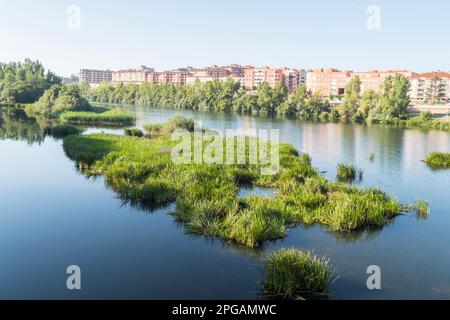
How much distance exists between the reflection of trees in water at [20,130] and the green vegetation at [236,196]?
16.6 meters

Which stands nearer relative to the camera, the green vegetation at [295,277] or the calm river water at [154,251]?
the green vegetation at [295,277]

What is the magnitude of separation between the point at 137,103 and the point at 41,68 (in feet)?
83.0

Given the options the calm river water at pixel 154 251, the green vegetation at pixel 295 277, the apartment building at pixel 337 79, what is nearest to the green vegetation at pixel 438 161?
the calm river water at pixel 154 251

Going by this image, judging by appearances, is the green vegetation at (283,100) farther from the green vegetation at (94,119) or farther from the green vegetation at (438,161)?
the green vegetation at (438,161)

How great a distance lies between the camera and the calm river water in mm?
11125

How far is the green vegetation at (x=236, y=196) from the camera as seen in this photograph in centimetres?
1503

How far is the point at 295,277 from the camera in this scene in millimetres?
10781

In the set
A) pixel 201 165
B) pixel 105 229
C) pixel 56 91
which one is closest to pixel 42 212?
pixel 105 229

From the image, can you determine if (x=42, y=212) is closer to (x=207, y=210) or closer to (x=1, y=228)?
(x=1, y=228)

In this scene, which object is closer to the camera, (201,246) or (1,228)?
(201,246)

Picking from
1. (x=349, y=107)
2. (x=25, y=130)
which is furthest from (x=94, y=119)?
(x=349, y=107)

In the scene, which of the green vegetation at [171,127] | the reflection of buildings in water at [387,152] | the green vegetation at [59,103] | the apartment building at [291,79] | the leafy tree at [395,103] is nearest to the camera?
the reflection of buildings in water at [387,152]

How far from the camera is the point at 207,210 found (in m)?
15.7

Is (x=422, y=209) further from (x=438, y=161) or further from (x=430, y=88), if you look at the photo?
(x=430, y=88)
